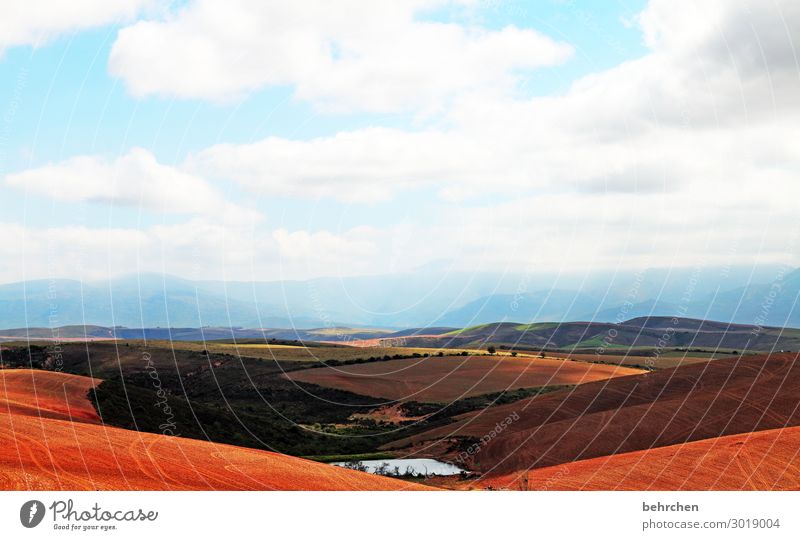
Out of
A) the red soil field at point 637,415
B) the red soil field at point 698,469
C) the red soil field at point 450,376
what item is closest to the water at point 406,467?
the red soil field at point 637,415

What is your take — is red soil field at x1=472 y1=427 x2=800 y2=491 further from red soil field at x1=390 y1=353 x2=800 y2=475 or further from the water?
the water

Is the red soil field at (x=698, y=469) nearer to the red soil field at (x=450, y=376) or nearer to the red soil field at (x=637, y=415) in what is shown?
the red soil field at (x=637, y=415)

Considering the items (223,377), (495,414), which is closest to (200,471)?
(495,414)

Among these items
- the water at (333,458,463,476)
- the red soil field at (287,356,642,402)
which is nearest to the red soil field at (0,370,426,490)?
the water at (333,458,463,476)

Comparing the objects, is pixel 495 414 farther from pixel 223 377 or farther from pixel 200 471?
pixel 223 377

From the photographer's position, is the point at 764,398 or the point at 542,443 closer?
the point at 542,443

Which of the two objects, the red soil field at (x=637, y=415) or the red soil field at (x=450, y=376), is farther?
the red soil field at (x=450, y=376)
